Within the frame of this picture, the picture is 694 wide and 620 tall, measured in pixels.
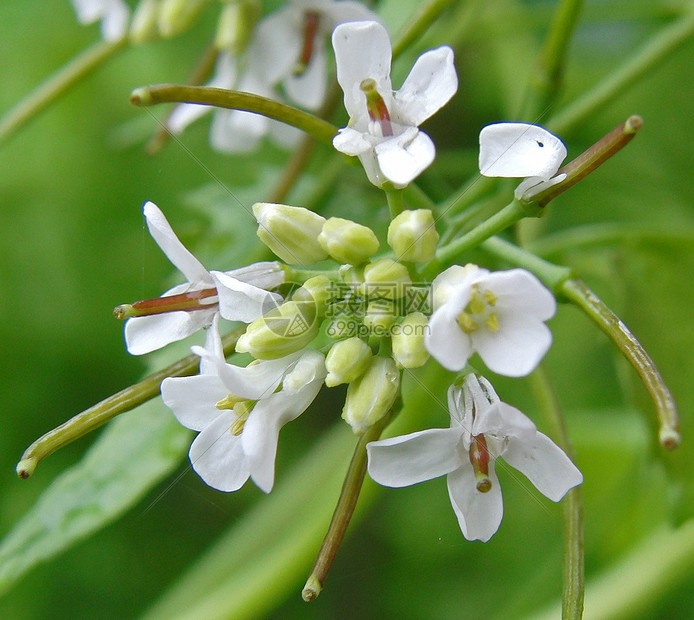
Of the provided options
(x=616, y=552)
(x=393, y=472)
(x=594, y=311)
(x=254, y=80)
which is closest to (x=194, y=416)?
(x=393, y=472)

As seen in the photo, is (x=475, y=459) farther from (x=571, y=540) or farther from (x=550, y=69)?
(x=550, y=69)

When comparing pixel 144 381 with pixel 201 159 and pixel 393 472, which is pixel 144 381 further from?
pixel 201 159

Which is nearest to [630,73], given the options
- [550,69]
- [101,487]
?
→ [550,69]

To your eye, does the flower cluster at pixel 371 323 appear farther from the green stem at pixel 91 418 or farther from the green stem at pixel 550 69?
the green stem at pixel 550 69

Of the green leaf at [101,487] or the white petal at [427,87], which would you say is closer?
the white petal at [427,87]

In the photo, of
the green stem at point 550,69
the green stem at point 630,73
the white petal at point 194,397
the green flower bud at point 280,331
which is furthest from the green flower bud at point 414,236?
the green stem at point 630,73

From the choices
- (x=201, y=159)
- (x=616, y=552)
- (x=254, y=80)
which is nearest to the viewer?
(x=254, y=80)
